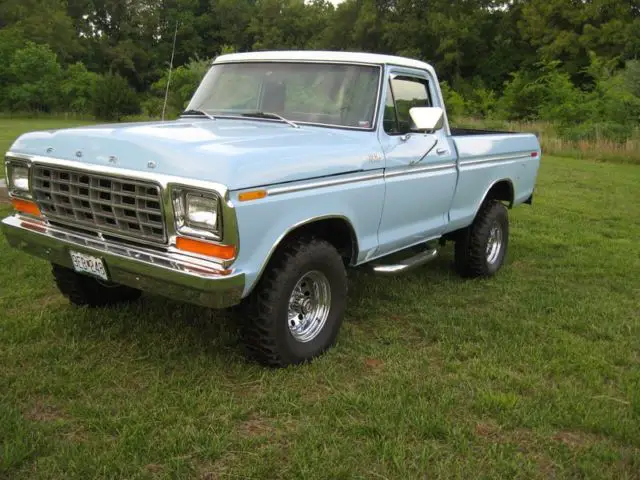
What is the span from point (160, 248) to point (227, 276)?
0.48 metres

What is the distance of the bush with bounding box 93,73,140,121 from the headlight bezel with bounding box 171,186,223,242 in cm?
3200

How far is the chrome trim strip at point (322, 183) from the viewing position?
11.0 ft

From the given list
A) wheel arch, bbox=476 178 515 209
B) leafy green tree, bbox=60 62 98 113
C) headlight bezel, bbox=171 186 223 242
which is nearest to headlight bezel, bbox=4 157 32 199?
headlight bezel, bbox=171 186 223 242

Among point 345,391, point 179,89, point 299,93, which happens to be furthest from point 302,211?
point 179,89

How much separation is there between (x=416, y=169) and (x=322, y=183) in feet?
3.87

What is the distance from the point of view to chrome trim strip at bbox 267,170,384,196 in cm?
335

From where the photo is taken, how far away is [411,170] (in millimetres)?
4504

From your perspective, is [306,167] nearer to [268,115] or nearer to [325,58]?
[268,115]

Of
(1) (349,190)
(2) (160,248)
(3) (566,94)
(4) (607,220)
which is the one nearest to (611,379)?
(1) (349,190)

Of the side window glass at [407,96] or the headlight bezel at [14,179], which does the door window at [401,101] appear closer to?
the side window glass at [407,96]

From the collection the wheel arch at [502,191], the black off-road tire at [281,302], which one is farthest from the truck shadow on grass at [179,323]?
the wheel arch at [502,191]

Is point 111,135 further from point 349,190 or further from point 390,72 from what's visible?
point 390,72

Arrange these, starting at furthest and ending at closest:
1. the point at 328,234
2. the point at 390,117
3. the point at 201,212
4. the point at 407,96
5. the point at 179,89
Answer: the point at 179,89, the point at 407,96, the point at 390,117, the point at 328,234, the point at 201,212

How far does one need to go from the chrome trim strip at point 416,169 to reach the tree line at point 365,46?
1796 cm
